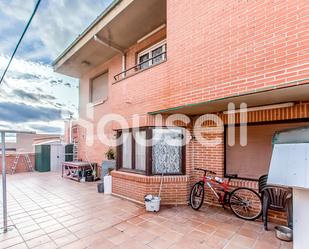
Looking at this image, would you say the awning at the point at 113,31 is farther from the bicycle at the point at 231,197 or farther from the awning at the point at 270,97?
the bicycle at the point at 231,197

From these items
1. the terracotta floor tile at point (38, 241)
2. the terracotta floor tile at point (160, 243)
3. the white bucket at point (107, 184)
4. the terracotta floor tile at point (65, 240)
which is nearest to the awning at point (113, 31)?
the white bucket at point (107, 184)

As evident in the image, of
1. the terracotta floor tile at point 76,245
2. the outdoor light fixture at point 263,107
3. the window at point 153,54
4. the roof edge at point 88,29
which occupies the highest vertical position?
the roof edge at point 88,29

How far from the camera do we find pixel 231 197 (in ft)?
15.8

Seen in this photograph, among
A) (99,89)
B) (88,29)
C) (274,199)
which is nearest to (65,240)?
(274,199)

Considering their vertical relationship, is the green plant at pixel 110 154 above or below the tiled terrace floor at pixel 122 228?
above

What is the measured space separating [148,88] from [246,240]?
177 inches

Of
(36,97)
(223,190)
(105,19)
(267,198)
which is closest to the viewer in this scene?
(267,198)

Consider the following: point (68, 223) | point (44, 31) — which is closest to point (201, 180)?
point (68, 223)

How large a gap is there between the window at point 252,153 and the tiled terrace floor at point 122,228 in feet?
4.78

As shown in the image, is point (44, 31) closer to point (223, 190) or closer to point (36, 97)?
point (223, 190)

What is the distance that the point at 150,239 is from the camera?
3553 millimetres

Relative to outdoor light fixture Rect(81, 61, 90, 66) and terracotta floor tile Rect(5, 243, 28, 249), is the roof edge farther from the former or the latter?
terracotta floor tile Rect(5, 243, 28, 249)

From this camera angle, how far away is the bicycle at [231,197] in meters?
4.54

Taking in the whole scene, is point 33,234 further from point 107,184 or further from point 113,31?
Result: point 113,31
